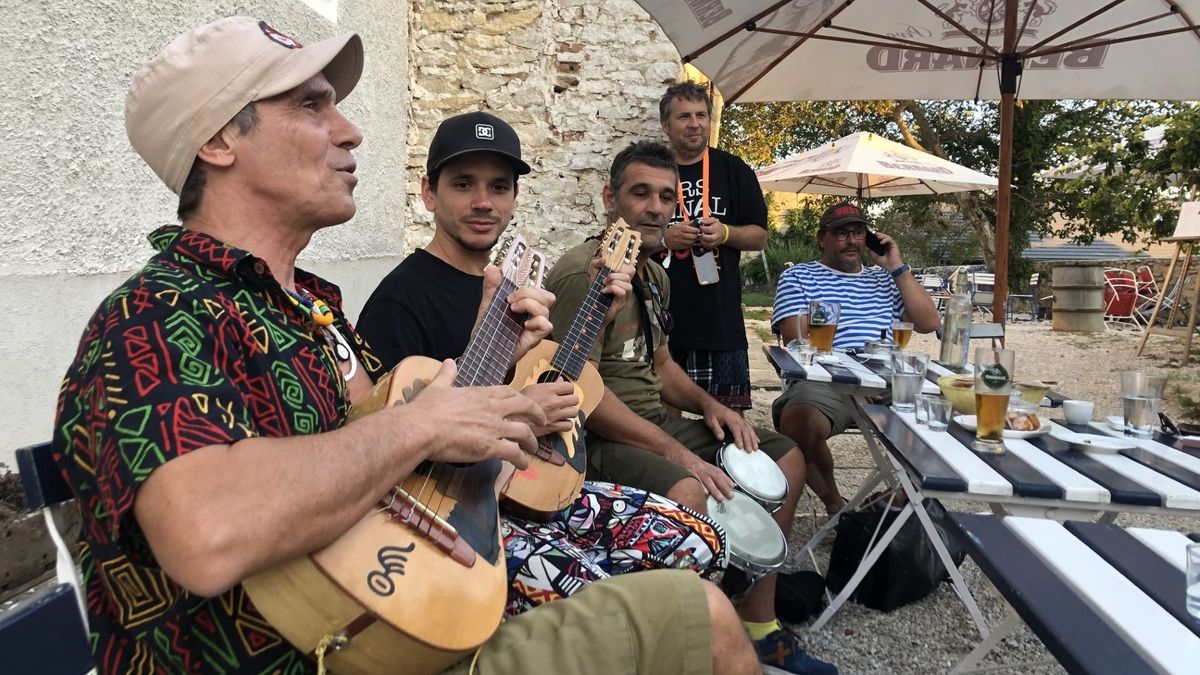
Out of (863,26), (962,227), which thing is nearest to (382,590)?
(863,26)

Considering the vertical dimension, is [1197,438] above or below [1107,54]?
below

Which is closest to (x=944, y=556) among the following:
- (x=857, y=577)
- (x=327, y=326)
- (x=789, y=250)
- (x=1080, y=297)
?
(x=857, y=577)

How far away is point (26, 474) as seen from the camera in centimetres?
114

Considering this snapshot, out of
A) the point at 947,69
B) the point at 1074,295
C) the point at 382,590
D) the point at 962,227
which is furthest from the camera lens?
the point at 962,227

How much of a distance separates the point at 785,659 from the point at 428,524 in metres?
1.68

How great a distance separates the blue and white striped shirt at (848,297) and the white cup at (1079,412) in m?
1.79

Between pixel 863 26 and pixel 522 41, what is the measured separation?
223cm

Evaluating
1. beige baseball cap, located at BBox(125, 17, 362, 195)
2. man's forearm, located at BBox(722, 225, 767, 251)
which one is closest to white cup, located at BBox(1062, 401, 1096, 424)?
man's forearm, located at BBox(722, 225, 767, 251)

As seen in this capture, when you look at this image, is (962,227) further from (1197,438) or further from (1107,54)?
(1197,438)

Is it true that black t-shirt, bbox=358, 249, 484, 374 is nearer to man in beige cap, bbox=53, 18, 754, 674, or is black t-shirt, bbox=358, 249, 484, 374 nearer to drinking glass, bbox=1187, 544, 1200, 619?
man in beige cap, bbox=53, 18, 754, 674

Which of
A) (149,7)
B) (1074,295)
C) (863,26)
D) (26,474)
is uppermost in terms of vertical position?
(863,26)

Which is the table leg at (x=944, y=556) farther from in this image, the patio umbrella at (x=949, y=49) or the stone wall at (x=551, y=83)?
the stone wall at (x=551, y=83)

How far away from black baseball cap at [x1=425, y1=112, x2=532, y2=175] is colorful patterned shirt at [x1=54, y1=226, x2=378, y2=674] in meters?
1.22

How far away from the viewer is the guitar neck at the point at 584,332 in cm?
228
